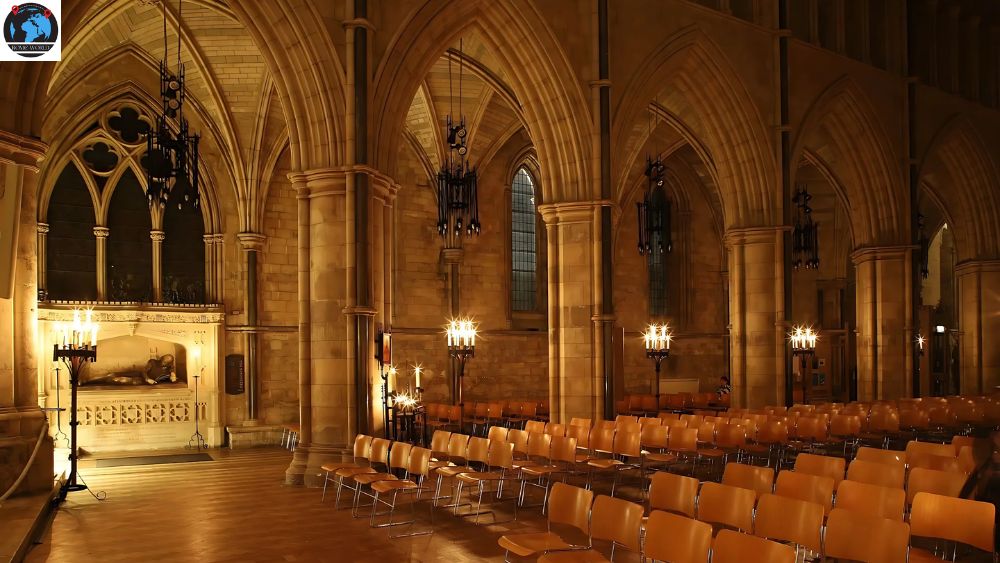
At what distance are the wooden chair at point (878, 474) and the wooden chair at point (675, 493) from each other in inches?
67.6

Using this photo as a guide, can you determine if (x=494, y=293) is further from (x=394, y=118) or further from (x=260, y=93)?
(x=394, y=118)

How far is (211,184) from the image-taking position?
60.0 feet

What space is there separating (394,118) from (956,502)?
908 centimetres

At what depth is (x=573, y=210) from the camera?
14.4 metres

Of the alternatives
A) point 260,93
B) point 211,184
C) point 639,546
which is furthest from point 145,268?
point 639,546

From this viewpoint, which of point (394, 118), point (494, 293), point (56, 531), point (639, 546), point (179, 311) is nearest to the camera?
point (639, 546)

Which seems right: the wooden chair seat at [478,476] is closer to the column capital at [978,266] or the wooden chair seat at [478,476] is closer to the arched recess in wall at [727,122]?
the arched recess in wall at [727,122]

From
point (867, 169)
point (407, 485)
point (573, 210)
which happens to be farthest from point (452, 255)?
point (407, 485)

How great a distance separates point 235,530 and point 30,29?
527 cm

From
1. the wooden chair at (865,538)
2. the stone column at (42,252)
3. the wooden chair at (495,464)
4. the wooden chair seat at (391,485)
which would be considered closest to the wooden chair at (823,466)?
the wooden chair at (865,538)

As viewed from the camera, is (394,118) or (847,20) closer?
(394,118)

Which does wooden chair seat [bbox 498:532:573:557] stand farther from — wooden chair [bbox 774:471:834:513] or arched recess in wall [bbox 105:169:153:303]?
arched recess in wall [bbox 105:169:153:303]

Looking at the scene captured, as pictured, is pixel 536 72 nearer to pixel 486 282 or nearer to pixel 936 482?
pixel 486 282

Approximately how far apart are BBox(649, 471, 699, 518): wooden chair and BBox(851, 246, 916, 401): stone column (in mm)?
16683
